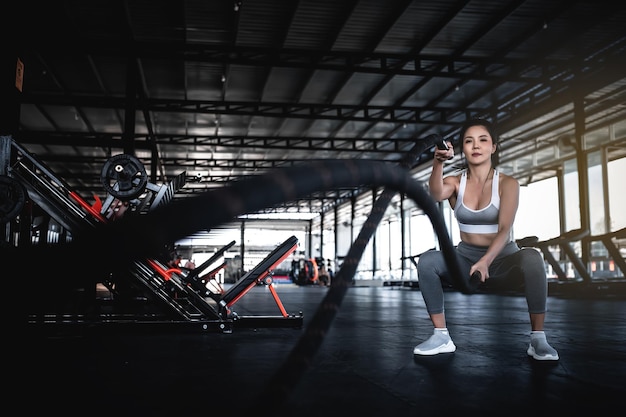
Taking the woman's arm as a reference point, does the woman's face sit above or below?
above

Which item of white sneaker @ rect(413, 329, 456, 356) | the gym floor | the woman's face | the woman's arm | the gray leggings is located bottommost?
the gym floor

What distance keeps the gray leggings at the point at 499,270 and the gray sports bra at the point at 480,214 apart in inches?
3.3

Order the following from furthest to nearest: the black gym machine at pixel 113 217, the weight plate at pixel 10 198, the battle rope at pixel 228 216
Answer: the black gym machine at pixel 113 217 → the weight plate at pixel 10 198 → the battle rope at pixel 228 216

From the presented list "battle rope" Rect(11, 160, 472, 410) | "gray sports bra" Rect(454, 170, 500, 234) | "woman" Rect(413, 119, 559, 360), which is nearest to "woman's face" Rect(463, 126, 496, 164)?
"woman" Rect(413, 119, 559, 360)

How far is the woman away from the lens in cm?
221

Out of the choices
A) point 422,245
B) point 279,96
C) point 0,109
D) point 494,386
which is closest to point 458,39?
point 279,96

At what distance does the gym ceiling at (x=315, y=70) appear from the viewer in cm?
770

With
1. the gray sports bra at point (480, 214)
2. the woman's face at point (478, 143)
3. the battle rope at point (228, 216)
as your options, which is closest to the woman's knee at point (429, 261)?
the gray sports bra at point (480, 214)

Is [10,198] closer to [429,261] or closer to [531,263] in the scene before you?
[429,261]

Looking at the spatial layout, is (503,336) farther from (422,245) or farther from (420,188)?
(422,245)

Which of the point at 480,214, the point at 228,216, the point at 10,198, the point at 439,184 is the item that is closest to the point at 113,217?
the point at 10,198

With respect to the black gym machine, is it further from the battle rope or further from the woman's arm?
the battle rope

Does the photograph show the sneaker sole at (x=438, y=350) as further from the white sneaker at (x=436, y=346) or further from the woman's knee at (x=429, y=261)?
the woman's knee at (x=429, y=261)

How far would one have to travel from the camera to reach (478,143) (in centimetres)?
227
